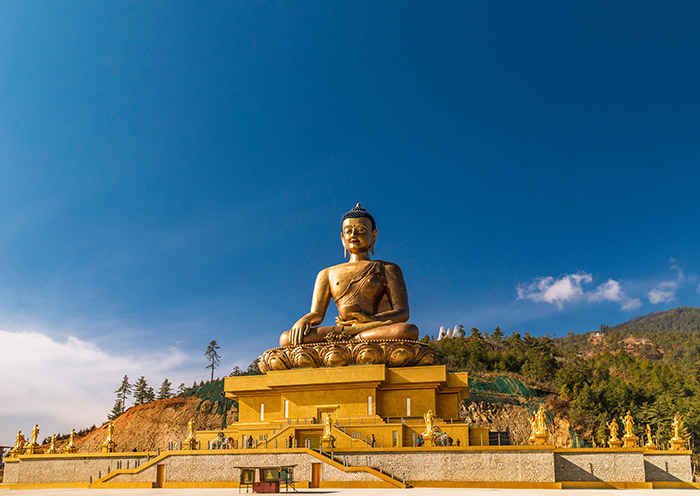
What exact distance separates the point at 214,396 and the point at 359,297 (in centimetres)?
2870

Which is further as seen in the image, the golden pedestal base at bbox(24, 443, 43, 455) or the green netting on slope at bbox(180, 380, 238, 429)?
the green netting on slope at bbox(180, 380, 238, 429)

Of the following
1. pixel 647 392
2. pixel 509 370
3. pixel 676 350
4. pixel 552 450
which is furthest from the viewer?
pixel 676 350

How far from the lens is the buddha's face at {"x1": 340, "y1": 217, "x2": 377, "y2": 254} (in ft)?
82.6

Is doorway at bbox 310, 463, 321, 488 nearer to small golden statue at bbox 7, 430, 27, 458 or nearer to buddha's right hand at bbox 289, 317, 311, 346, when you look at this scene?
buddha's right hand at bbox 289, 317, 311, 346

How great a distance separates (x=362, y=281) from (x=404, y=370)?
14.5ft

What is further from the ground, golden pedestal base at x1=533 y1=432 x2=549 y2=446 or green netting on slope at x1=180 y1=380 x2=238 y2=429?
green netting on slope at x1=180 y1=380 x2=238 y2=429

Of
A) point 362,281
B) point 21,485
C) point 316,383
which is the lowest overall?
point 21,485

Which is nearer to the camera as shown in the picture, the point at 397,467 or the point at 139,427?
the point at 397,467

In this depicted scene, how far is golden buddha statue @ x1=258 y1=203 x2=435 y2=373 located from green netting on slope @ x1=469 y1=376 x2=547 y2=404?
76.5ft

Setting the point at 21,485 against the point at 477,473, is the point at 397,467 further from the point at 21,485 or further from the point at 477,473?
the point at 21,485

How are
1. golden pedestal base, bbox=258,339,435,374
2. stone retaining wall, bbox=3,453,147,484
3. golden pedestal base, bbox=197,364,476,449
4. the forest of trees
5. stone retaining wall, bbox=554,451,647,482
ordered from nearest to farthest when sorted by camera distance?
stone retaining wall, bbox=554,451,647,482, golden pedestal base, bbox=197,364,476,449, stone retaining wall, bbox=3,453,147,484, golden pedestal base, bbox=258,339,435,374, the forest of trees

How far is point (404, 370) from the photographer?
20375mm

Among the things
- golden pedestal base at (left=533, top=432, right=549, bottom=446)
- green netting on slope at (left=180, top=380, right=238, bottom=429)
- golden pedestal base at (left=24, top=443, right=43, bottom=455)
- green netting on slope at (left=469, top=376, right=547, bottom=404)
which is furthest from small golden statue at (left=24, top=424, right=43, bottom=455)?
green netting on slope at (left=469, top=376, right=547, bottom=404)

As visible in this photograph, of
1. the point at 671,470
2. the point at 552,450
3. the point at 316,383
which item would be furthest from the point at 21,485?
the point at 671,470
